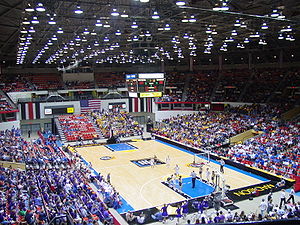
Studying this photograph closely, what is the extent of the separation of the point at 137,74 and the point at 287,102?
21.9 m

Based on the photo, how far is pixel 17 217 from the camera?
509 inches

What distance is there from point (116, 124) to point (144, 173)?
1928 cm

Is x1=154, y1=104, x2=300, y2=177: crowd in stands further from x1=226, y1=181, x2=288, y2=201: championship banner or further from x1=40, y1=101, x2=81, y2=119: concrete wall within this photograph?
x1=40, y1=101, x2=81, y2=119: concrete wall

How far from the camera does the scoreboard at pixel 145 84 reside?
2695 cm

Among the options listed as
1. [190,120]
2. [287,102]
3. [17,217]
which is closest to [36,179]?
[17,217]

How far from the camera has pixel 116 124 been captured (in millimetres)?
43125

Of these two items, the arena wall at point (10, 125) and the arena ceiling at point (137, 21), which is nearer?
the arena ceiling at point (137, 21)

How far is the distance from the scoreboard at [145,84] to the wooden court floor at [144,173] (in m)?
6.25

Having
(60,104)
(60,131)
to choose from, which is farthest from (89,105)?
(60,131)

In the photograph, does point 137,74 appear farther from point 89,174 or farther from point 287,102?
point 287,102

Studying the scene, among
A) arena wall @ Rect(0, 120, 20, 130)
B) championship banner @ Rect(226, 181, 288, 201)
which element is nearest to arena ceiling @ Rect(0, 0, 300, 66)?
arena wall @ Rect(0, 120, 20, 130)

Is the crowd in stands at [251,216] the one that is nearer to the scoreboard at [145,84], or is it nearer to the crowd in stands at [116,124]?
the scoreboard at [145,84]

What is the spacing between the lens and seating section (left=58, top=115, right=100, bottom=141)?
3962 centimetres

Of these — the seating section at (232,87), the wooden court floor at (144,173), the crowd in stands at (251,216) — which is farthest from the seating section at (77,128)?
the crowd in stands at (251,216)
